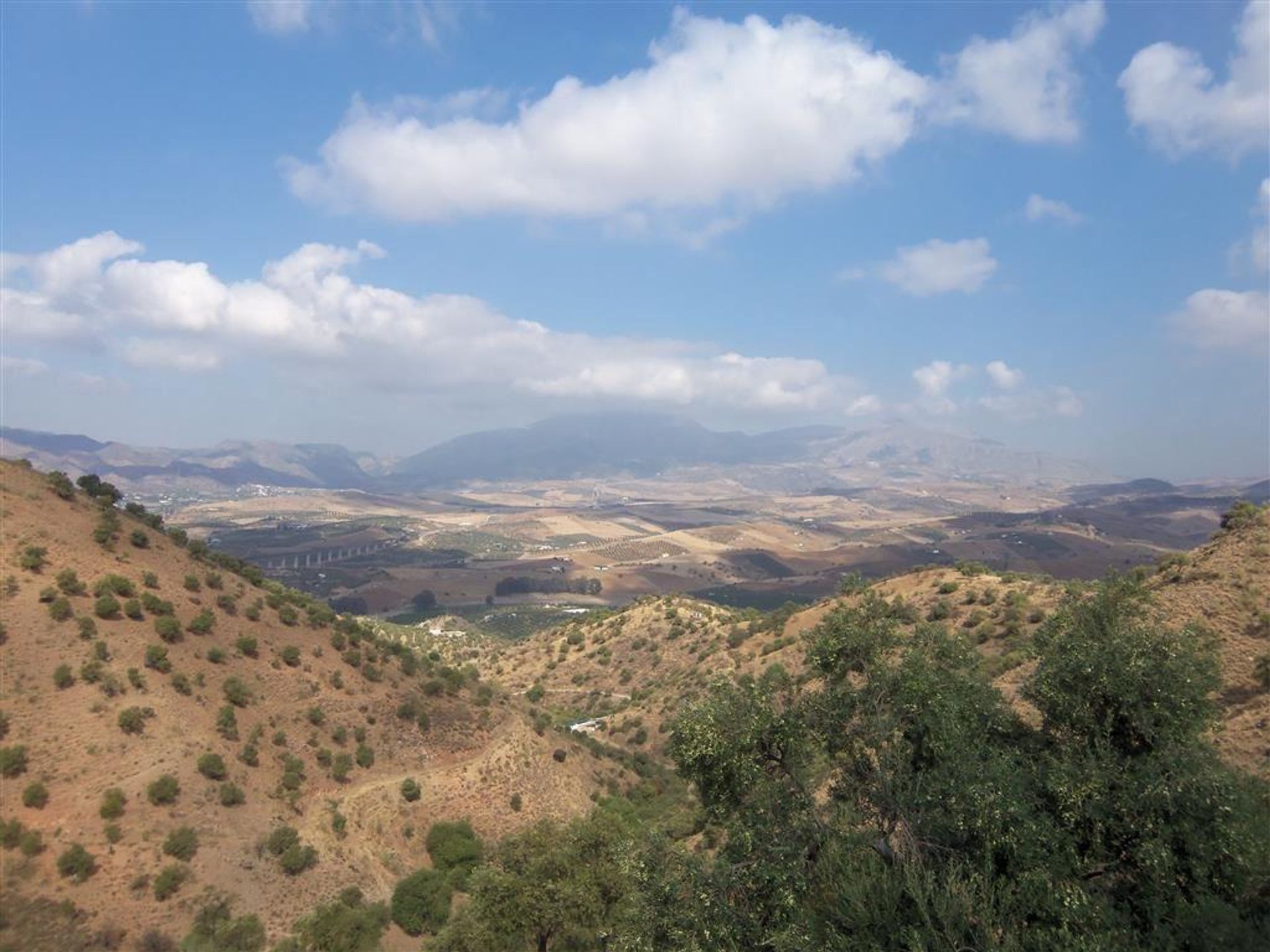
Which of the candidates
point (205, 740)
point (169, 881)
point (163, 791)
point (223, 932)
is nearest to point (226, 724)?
point (205, 740)

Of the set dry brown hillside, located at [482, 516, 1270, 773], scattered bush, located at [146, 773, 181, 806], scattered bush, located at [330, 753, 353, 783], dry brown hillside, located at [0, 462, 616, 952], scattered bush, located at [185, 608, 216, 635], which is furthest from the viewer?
scattered bush, located at [185, 608, 216, 635]

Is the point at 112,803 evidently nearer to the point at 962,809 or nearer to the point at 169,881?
the point at 169,881

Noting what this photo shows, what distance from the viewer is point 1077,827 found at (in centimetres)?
1443

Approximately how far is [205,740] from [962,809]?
111 ft

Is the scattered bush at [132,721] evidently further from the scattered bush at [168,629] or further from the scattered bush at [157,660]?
the scattered bush at [168,629]

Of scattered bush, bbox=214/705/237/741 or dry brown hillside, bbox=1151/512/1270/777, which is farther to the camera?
scattered bush, bbox=214/705/237/741

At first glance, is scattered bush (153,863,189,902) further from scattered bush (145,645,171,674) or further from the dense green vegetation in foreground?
the dense green vegetation in foreground

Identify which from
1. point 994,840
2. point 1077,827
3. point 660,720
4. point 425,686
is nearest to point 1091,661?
point 1077,827

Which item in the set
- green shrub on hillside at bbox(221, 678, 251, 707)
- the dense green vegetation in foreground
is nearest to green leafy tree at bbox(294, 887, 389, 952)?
green shrub on hillside at bbox(221, 678, 251, 707)

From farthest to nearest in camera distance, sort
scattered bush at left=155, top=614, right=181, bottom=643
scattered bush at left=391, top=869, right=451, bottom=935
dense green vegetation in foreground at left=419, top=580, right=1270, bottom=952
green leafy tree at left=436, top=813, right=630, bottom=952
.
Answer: scattered bush at left=155, top=614, right=181, bottom=643, scattered bush at left=391, top=869, right=451, bottom=935, green leafy tree at left=436, top=813, right=630, bottom=952, dense green vegetation in foreground at left=419, top=580, right=1270, bottom=952

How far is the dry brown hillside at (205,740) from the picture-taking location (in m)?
26.8

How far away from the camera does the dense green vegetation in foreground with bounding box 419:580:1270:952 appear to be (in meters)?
12.8

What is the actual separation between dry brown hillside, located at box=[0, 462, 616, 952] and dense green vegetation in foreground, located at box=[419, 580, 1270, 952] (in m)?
20.0

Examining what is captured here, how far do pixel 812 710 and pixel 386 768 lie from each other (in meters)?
29.0
